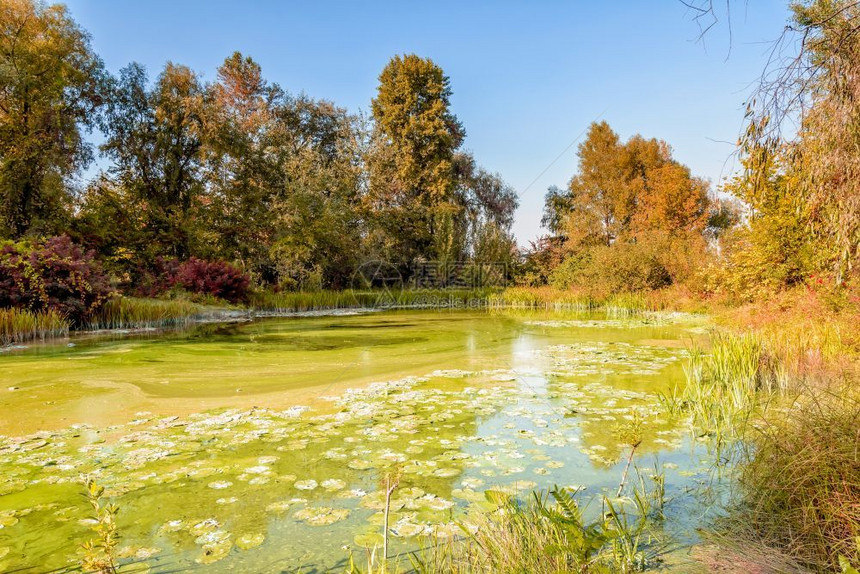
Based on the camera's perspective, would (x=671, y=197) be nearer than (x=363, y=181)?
Yes

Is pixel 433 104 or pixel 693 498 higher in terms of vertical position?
pixel 433 104

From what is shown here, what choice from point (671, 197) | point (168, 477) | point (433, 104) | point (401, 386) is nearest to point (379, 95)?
point (433, 104)

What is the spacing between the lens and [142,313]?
10992 mm

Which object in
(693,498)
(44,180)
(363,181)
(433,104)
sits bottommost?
(693,498)

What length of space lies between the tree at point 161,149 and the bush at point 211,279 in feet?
9.82

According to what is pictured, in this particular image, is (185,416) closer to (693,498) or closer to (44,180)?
(693,498)

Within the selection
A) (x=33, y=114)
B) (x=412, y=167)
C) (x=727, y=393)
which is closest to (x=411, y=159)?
(x=412, y=167)

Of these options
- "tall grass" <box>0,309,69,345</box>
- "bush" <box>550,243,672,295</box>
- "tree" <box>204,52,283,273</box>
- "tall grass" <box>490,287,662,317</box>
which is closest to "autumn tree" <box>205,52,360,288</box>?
"tree" <box>204,52,283,273</box>

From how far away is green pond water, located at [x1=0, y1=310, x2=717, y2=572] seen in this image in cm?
224

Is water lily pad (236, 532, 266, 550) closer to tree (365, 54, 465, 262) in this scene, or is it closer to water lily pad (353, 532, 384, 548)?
water lily pad (353, 532, 384, 548)

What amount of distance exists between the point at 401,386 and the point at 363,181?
19.9 meters

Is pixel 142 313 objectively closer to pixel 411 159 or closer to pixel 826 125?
pixel 826 125

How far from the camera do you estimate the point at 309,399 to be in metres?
4.75

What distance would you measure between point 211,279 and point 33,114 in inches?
253
